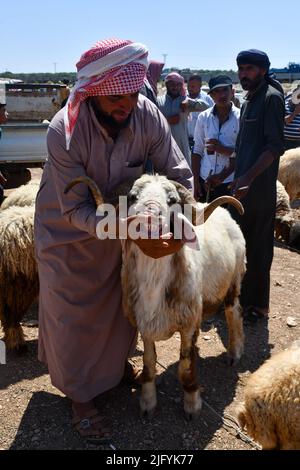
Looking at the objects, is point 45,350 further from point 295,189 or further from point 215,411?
point 295,189

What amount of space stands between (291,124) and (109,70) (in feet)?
24.2

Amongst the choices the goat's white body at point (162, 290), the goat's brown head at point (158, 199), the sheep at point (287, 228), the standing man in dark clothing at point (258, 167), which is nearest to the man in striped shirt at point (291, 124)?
the sheep at point (287, 228)

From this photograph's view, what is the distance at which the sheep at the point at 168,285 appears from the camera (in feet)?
8.99

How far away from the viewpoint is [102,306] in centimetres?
329

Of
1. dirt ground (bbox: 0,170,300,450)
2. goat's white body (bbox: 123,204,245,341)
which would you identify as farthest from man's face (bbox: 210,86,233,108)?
dirt ground (bbox: 0,170,300,450)

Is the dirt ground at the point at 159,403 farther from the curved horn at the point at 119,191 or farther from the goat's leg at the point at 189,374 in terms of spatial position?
the curved horn at the point at 119,191

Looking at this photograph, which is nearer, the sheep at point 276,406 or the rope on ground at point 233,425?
the sheep at point 276,406

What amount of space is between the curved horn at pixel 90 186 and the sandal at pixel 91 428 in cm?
150

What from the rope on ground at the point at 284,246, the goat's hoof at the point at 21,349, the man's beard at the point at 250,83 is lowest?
the rope on ground at the point at 284,246

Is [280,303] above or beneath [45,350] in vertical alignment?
beneath

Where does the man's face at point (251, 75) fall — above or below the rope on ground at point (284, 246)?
above

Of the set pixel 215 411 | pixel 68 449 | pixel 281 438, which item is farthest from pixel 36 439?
pixel 281 438

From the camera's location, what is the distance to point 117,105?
2.78m

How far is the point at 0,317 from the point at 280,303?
301cm
